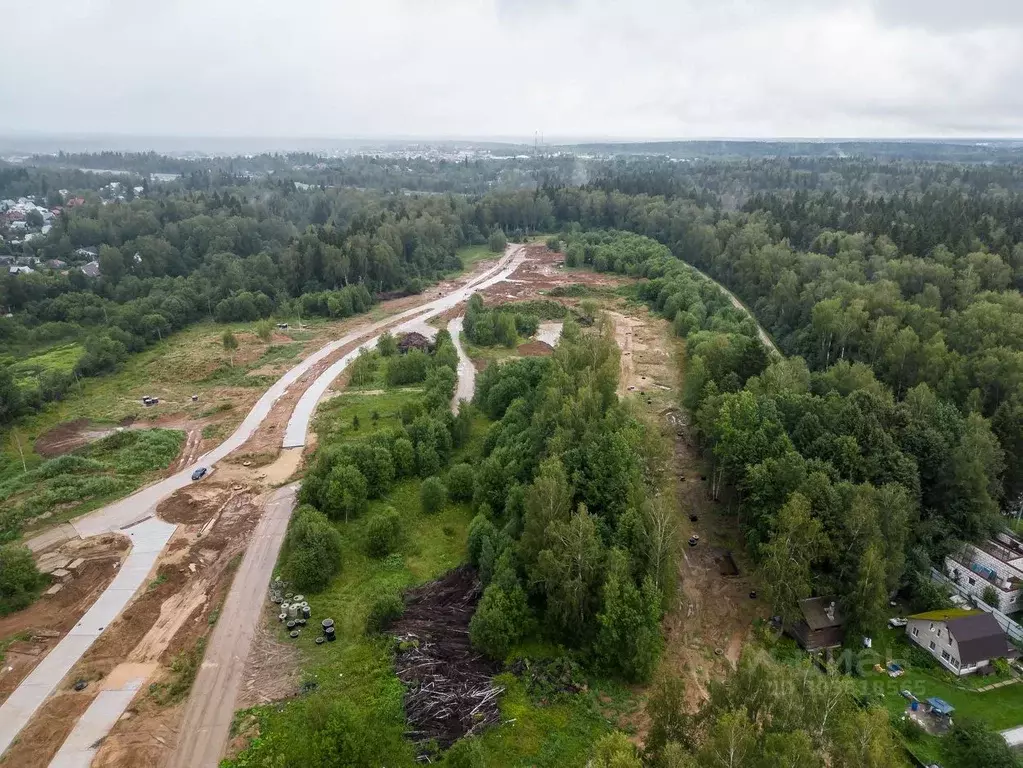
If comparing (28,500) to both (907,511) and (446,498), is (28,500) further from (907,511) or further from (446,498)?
(907,511)

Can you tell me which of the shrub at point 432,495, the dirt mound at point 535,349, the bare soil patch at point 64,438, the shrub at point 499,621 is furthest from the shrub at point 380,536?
the dirt mound at point 535,349

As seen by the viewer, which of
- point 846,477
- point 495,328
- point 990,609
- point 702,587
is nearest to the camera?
point 990,609

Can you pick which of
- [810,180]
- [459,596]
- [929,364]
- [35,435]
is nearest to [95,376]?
[35,435]

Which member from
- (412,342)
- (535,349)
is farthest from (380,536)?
(412,342)

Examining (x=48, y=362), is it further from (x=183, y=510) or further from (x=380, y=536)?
(x=380, y=536)

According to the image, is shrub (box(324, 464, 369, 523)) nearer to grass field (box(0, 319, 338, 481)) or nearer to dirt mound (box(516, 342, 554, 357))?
grass field (box(0, 319, 338, 481))
